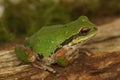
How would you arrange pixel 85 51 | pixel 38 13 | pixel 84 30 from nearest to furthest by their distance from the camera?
1. pixel 84 30
2. pixel 85 51
3. pixel 38 13

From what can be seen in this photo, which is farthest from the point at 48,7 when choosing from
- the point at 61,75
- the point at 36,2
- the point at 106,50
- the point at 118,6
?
the point at 61,75

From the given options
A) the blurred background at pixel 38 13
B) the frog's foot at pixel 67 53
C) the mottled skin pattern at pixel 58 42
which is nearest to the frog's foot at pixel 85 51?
the frog's foot at pixel 67 53

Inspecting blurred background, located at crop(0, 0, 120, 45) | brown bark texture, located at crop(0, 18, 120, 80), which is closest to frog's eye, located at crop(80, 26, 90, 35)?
brown bark texture, located at crop(0, 18, 120, 80)

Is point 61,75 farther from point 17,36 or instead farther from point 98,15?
point 98,15

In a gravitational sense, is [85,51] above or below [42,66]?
above

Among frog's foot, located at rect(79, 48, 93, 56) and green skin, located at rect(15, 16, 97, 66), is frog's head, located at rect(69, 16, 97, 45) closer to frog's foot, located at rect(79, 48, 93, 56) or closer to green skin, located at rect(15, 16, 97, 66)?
green skin, located at rect(15, 16, 97, 66)

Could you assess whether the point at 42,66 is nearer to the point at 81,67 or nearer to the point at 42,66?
the point at 42,66

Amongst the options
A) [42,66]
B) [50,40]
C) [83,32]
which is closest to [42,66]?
[42,66]
